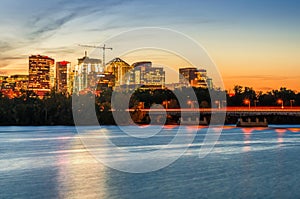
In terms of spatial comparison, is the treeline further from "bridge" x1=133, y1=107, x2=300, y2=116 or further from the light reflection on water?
the light reflection on water

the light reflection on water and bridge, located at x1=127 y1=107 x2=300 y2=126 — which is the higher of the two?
bridge, located at x1=127 y1=107 x2=300 y2=126

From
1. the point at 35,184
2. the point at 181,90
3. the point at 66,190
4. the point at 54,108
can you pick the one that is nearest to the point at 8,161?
the point at 35,184

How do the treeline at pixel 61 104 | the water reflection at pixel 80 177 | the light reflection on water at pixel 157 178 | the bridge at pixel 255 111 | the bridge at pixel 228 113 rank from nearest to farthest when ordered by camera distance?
the water reflection at pixel 80 177 → the light reflection on water at pixel 157 178 → the bridge at pixel 255 111 → the bridge at pixel 228 113 → the treeline at pixel 61 104

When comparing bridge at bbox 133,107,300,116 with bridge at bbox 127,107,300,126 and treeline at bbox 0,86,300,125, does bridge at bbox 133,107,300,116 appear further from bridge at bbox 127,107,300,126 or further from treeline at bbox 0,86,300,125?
treeline at bbox 0,86,300,125

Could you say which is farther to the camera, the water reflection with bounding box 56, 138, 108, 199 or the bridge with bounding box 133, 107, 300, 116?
the bridge with bounding box 133, 107, 300, 116

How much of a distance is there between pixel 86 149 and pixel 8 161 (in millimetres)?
10316

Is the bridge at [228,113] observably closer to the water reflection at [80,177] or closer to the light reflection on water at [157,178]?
the light reflection on water at [157,178]

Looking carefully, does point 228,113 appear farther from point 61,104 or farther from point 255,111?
point 61,104

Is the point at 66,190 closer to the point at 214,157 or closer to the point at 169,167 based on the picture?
the point at 169,167

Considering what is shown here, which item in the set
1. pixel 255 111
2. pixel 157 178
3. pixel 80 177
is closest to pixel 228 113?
pixel 255 111

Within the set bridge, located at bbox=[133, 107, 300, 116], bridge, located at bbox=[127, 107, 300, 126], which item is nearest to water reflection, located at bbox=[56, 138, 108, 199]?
bridge, located at bbox=[133, 107, 300, 116]

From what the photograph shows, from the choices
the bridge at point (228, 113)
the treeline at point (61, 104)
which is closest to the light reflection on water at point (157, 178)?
the bridge at point (228, 113)

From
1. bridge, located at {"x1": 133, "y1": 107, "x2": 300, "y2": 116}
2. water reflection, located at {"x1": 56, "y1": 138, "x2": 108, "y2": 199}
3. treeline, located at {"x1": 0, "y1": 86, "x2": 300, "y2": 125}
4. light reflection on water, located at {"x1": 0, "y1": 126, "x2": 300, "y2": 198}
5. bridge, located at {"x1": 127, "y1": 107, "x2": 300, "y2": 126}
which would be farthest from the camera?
treeline, located at {"x1": 0, "y1": 86, "x2": 300, "y2": 125}

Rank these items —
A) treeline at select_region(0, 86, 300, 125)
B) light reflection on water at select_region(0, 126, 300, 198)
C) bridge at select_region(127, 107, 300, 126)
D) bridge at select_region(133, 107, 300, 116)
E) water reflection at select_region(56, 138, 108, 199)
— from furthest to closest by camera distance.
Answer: treeline at select_region(0, 86, 300, 125)
bridge at select_region(127, 107, 300, 126)
bridge at select_region(133, 107, 300, 116)
light reflection on water at select_region(0, 126, 300, 198)
water reflection at select_region(56, 138, 108, 199)
